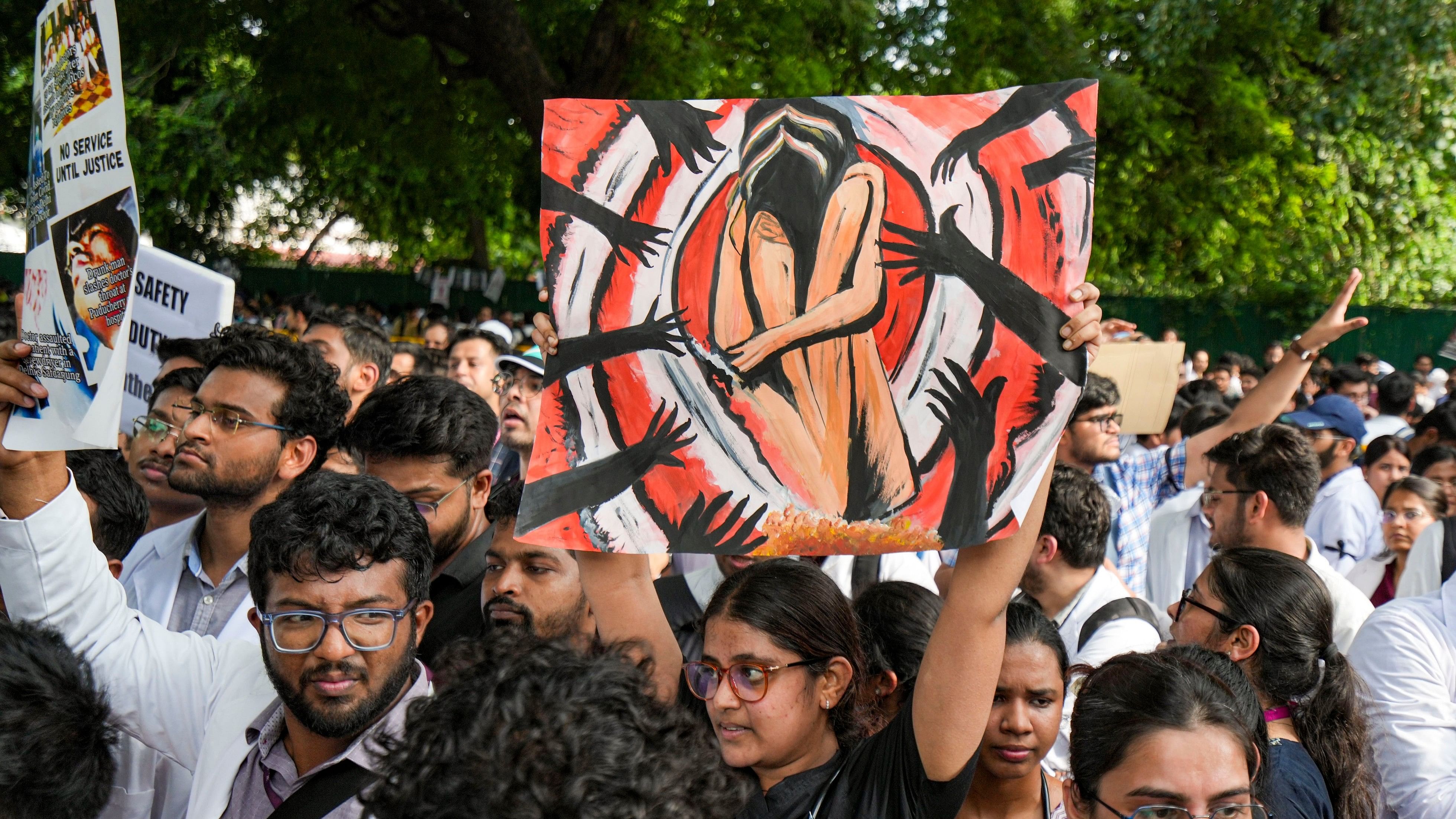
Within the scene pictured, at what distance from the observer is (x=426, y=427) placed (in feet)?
11.3

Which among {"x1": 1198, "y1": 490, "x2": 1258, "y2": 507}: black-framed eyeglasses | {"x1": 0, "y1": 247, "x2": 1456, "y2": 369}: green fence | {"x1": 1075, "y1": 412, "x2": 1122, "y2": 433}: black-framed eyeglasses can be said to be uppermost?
{"x1": 0, "y1": 247, "x2": 1456, "y2": 369}: green fence

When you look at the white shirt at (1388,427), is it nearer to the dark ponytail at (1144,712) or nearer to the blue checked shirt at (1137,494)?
the blue checked shirt at (1137,494)

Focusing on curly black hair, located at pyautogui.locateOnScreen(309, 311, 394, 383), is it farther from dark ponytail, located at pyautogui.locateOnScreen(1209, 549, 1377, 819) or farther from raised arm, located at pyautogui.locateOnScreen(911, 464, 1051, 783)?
raised arm, located at pyautogui.locateOnScreen(911, 464, 1051, 783)

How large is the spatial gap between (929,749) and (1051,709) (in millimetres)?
711

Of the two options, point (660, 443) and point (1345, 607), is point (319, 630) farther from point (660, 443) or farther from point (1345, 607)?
point (1345, 607)

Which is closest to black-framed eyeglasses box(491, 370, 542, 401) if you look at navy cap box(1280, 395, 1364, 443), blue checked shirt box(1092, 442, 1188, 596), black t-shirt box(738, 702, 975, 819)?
blue checked shirt box(1092, 442, 1188, 596)

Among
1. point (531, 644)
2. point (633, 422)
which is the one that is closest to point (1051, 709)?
point (633, 422)

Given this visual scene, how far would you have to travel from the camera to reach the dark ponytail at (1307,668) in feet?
8.61

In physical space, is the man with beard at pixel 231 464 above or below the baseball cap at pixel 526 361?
below

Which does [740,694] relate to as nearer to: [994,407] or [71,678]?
[994,407]

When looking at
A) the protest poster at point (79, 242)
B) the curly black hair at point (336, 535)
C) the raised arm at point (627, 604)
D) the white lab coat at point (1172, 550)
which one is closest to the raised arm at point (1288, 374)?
the white lab coat at point (1172, 550)

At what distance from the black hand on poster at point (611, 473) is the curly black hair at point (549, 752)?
71 cm

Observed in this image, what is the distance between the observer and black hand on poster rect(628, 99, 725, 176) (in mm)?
2188

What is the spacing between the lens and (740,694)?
2312 mm
